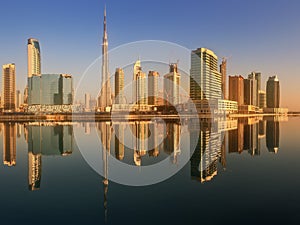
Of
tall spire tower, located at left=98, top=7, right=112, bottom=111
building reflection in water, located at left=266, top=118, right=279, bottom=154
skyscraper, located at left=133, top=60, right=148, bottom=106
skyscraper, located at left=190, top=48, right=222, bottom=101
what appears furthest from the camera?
skyscraper, located at left=190, top=48, right=222, bottom=101

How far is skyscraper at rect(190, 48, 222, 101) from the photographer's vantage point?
162 metres

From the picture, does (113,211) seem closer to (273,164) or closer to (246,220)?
(246,220)

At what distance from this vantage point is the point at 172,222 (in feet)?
36.6

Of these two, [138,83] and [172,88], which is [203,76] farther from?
[138,83]

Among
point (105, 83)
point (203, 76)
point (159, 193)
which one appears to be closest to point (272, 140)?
point (159, 193)

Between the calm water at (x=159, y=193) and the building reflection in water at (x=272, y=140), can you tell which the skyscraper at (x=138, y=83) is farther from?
the building reflection in water at (x=272, y=140)

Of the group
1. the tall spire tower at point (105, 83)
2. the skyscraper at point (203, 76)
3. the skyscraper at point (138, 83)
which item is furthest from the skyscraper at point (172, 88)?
the skyscraper at point (203, 76)

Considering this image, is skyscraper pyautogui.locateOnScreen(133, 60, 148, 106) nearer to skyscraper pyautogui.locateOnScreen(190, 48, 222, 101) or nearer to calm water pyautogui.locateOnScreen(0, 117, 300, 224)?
calm water pyautogui.locateOnScreen(0, 117, 300, 224)

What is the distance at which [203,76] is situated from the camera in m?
166

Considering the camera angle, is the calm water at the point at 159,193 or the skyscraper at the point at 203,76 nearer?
the calm water at the point at 159,193

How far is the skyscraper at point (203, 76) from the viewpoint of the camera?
162 meters

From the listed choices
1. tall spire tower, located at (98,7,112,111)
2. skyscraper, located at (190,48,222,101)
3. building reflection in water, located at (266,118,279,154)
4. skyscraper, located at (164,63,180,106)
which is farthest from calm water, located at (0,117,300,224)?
skyscraper, located at (190,48,222,101)

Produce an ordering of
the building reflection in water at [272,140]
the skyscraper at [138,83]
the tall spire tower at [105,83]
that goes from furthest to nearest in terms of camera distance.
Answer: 1. the tall spire tower at [105,83]
2. the building reflection in water at [272,140]
3. the skyscraper at [138,83]

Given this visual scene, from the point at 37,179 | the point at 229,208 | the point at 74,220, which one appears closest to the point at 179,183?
the point at 229,208
